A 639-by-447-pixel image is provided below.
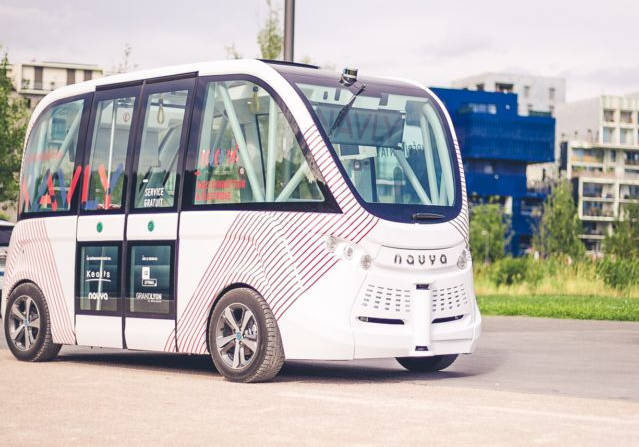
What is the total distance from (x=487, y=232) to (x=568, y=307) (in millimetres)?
91005

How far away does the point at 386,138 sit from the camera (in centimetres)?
1245

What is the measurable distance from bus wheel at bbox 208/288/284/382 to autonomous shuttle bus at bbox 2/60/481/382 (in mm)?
15

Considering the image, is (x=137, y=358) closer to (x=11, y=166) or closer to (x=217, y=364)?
(x=217, y=364)

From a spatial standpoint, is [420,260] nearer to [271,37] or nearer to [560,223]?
[271,37]

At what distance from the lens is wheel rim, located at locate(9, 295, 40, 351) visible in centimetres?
1438

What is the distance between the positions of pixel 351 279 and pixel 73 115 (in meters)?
4.50

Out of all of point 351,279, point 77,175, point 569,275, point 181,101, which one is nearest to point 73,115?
point 77,175

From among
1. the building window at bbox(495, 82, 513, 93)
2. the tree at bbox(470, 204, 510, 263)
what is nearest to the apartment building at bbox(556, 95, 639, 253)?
the building window at bbox(495, 82, 513, 93)

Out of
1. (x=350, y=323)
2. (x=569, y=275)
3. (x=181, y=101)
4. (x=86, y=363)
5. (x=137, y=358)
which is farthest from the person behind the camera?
(x=569, y=275)

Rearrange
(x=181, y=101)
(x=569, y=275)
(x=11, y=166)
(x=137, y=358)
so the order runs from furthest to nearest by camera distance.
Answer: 1. (x=11, y=166)
2. (x=569, y=275)
3. (x=137, y=358)
4. (x=181, y=101)

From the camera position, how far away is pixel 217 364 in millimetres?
12078

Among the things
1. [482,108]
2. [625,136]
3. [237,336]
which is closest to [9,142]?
[237,336]

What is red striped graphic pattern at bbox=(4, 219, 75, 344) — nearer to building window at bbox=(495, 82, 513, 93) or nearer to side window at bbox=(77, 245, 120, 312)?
side window at bbox=(77, 245, 120, 312)

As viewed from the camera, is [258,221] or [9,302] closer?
[258,221]
